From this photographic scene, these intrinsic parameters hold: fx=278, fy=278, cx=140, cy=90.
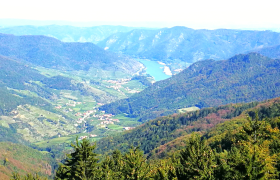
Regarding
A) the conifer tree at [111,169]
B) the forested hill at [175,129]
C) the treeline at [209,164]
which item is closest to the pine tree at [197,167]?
the treeline at [209,164]

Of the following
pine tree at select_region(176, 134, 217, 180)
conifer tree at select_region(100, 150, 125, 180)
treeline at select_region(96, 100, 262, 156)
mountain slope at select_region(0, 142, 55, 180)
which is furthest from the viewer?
treeline at select_region(96, 100, 262, 156)

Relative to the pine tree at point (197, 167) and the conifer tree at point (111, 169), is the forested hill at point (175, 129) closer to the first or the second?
the conifer tree at point (111, 169)

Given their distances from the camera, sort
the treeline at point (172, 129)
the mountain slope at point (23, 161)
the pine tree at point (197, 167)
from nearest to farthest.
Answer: the pine tree at point (197, 167)
the mountain slope at point (23, 161)
the treeline at point (172, 129)

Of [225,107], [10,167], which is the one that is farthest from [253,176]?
[225,107]

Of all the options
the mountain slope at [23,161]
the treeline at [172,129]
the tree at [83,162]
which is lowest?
the mountain slope at [23,161]

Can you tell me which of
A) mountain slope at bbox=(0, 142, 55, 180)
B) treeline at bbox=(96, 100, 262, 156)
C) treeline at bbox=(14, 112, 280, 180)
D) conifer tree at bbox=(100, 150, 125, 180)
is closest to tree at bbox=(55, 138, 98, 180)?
treeline at bbox=(14, 112, 280, 180)

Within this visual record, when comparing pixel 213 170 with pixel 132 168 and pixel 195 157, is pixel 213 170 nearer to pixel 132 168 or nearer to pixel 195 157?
pixel 195 157

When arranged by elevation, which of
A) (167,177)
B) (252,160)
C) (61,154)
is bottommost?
(61,154)

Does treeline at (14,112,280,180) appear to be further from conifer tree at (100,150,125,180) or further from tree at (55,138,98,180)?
conifer tree at (100,150,125,180)

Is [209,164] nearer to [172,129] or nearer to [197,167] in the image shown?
[197,167]

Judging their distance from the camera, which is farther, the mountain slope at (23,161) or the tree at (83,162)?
the mountain slope at (23,161)

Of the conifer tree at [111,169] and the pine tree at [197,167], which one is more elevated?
the pine tree at [197,167]
